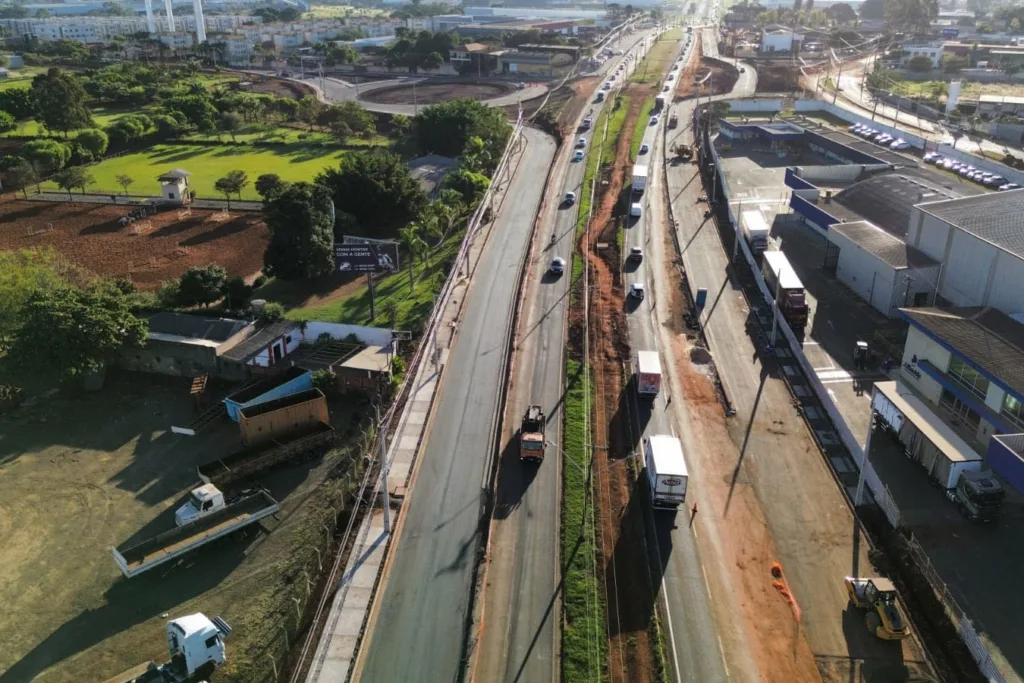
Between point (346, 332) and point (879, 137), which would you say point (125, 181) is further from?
point (879, 137)

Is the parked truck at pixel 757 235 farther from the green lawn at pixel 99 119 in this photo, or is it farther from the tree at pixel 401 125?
the green lawn at pixel 99 119

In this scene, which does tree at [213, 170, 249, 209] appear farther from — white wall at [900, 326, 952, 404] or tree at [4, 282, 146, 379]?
white wall at [900, 326, 952, 404]

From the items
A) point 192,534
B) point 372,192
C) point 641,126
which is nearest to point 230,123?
point 372,192

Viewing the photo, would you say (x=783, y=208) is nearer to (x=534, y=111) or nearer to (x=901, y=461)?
(x=901, y=461)

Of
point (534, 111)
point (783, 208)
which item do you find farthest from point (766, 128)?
point (534, 111)

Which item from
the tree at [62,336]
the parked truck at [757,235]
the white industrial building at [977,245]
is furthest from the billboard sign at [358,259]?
the white industrial building at [977,245]

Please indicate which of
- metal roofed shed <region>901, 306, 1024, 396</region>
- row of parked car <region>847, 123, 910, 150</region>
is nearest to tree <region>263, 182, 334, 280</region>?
metal roofed shed <region>901, 306, 1024, 396</region>
